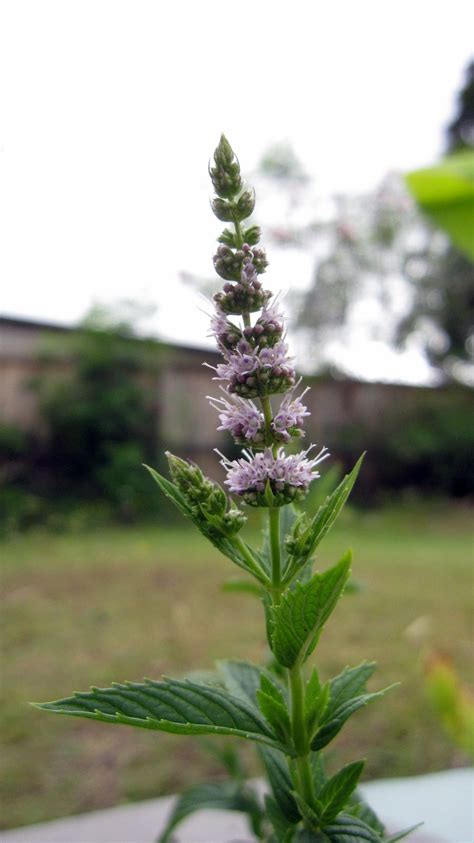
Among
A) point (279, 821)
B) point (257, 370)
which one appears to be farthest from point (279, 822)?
point (257, 370)

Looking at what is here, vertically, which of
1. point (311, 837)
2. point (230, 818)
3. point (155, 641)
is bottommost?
point (155, 641)

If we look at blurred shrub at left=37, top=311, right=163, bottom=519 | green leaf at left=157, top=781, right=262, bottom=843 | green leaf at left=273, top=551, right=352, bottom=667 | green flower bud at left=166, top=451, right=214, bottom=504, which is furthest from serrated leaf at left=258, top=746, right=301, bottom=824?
blurred shrub at left=37, top=311, right=163, bottom=519

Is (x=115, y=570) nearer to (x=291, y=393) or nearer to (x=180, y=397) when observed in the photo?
(x=180, y=397)

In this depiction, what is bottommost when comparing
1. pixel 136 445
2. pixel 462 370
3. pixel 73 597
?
pixel 73 597

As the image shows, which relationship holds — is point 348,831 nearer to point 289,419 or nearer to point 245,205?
point 289,419

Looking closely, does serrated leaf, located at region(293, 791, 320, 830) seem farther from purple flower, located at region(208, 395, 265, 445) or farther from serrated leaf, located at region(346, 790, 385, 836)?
purple flower, located at region(208, 395, 265, 445)

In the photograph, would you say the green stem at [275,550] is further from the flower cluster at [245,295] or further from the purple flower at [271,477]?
the flower cluster at [245,295]

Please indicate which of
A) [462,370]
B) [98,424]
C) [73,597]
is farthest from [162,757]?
[462,370]
